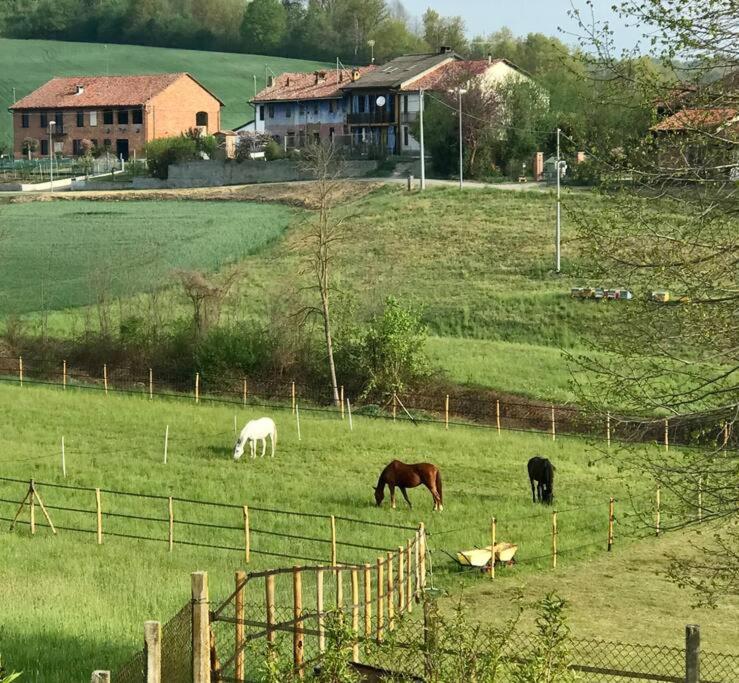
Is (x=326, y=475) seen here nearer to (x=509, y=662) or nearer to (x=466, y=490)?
(x=466, y=490)

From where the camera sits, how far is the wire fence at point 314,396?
42.1 m

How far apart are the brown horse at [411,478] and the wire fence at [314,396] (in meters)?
10.3

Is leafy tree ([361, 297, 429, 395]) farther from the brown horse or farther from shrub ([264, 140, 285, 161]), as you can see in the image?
shrub ([264, 140, 285, 161])

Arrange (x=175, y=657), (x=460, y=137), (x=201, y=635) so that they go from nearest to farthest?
(x=201, y=635), (x=175, y=657), (x=460, y=137)

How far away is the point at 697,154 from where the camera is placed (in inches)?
615

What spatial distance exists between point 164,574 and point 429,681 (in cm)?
1238

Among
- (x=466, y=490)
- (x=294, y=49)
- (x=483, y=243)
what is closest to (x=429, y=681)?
(x=466, y=490)

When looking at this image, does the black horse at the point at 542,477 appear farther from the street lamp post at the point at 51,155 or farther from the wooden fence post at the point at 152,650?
the street lamp post at the point at 51,155

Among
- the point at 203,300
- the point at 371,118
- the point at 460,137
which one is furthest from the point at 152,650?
the point at 371,118

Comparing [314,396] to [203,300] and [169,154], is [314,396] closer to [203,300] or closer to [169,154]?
[203,300]

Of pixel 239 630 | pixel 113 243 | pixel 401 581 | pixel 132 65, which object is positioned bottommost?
pixel 113 243

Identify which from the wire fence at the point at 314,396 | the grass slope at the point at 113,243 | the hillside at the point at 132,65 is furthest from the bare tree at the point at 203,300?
the hillside at the point at 132,65

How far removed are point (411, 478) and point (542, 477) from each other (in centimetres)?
313

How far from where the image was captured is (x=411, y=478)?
2969cm
